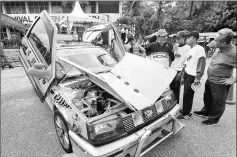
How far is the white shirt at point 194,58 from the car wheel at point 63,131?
251 cm

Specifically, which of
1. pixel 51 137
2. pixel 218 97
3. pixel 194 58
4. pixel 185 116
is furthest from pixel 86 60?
pixel 218 97

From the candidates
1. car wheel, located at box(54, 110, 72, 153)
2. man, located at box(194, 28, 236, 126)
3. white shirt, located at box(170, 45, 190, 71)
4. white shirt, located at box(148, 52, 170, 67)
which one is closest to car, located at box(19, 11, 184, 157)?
car wheel, located at box(54, 110, 72, 153)

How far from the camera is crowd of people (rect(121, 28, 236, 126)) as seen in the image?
2.51 m

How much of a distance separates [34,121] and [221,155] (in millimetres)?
3526

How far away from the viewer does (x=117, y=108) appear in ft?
6.71

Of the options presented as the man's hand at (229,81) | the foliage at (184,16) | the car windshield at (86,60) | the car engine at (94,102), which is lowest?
the car engine at (94,102)

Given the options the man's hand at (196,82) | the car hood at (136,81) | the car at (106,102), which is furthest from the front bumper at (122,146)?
the man's hand at (196,82)

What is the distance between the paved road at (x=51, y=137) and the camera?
2.34m

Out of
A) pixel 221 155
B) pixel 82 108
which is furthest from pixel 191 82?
pixel 82 108

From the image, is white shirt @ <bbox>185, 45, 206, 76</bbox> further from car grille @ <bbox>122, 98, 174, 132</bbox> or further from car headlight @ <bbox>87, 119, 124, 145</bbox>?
car headlight @ <bbox>87, 119, 124, 145</bbox>

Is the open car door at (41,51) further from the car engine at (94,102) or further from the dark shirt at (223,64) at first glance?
the dark shirt at (223,64)

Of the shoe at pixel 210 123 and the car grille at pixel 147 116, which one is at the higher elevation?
the car grille at pixel 147 116

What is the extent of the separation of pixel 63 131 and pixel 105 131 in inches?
38.0

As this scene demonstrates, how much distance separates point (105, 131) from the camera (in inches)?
67.0
